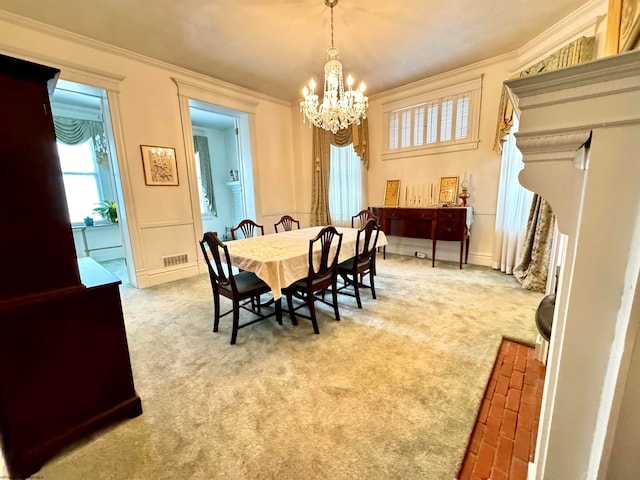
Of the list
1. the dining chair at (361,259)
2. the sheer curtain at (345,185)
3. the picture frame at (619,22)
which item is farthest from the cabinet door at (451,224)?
the picture frame at (619,22)

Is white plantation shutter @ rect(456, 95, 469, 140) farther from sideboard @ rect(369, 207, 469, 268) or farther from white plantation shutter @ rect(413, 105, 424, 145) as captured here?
sideboard @ rect(369, 207, 469, 268)

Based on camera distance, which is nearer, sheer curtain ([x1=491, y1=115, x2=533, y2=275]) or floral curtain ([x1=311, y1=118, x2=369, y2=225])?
sheer curtain ([x1=491, y1=115, x2=533, y2=275])

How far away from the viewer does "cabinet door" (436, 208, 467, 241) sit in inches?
144

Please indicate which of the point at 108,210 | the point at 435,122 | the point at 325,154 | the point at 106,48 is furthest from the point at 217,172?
the point at 435,122

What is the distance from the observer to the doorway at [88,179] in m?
4.71

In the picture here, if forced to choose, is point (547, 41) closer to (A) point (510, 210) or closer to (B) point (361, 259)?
(A) point (510, 210)

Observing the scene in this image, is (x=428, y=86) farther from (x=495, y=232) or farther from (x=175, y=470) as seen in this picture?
(x=175, y=470)

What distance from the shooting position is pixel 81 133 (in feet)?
15.9

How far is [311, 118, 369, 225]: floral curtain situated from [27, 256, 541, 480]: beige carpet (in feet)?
9.11

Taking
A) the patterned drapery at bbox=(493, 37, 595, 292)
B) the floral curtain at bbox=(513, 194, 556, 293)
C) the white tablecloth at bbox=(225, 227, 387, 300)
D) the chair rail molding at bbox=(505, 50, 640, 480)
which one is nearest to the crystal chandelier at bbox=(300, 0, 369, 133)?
the white tablecloth at bbox=(225, 227, 387, 300)

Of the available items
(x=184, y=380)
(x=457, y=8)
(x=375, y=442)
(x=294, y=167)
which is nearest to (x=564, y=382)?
(x=375, y=442)

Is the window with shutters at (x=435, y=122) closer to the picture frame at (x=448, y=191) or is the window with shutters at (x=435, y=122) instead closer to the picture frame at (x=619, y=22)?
the picture frame at (x=448, y=191)

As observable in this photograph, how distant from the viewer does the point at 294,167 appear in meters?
5.42

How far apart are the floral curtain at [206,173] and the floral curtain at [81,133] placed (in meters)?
1.74
